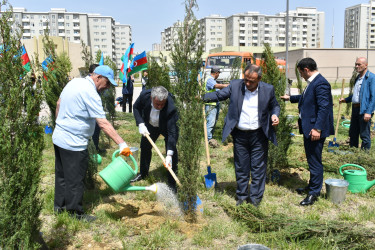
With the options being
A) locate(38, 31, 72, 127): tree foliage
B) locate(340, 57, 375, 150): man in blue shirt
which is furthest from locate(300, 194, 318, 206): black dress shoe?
locate(38, 31, 72, 127): tree foliage

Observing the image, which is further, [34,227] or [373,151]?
[373,151]

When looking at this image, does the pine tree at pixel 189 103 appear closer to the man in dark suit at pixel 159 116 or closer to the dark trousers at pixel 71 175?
the man in dark suit at pixel 159 116

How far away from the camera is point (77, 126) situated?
10.8ft

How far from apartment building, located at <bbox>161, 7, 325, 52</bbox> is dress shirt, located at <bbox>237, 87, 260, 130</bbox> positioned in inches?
3558

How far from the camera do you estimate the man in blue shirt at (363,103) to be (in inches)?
214

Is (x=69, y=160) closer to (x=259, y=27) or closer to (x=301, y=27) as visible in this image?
(x=259, y=27)

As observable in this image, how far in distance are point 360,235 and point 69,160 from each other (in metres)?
2.95

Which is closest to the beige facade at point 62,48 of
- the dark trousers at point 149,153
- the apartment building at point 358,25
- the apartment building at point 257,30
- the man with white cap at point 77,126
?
the dark trousers at point 149,153

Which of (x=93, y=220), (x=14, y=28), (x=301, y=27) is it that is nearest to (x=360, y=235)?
(x=93, y=220)

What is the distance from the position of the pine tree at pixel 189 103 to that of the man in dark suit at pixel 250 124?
376 mm

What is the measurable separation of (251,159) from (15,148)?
8.75ft

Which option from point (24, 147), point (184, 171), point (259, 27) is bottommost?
point (184, 171)

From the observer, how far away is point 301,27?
10625 centimetres

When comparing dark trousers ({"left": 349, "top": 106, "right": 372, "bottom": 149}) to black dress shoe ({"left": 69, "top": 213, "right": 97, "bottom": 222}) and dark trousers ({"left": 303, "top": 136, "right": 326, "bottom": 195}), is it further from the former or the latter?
black dress shoe ({"left": 69, "top": 213, "right": 97, "bottom": 222})
